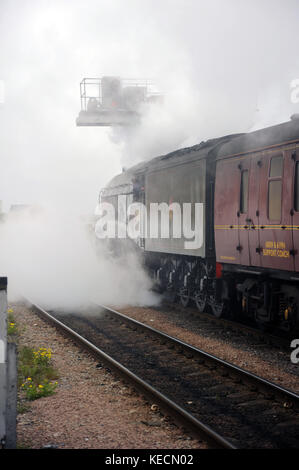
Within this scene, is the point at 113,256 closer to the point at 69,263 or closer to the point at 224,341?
the point at 69,263

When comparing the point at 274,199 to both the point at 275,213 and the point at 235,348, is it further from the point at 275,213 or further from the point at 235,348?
the point at 235,348

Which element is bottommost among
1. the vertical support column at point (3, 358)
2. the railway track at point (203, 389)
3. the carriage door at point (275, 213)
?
the railway track at point (203, 389)

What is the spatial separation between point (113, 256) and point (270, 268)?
10879 mm

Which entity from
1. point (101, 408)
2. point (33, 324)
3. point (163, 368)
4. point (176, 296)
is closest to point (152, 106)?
point (176, 296)

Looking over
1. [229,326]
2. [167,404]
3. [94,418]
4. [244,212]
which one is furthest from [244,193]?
[94,418]

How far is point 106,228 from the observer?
70.3ft

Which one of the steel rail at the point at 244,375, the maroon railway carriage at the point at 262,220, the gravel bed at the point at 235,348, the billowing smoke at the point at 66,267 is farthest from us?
the billowing smoke at the point at 66,267

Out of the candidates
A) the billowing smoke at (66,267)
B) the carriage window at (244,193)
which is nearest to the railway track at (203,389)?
the carriage window at (244,193)

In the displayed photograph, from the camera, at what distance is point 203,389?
7.49 m

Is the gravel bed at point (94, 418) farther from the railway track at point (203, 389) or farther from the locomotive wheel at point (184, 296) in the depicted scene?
the locomotive wheel at point (184, 296)

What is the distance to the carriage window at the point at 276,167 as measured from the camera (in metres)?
9.51

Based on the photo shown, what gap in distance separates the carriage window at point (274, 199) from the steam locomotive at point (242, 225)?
16mm

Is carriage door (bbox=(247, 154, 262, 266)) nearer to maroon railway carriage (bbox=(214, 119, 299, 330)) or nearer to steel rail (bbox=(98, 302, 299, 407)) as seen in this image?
maroon railway carriage (bbox=(214, 119, 299, 330))

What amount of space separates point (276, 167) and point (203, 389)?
3979 millimetres
